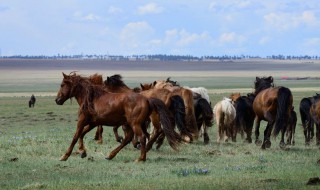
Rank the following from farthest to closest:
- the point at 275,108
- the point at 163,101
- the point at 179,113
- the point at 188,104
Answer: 1. the point at 188,104
2. the point at 275,108
3. the point at 179,113
4. the point at 163,101

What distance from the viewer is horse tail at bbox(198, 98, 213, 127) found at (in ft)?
61.9

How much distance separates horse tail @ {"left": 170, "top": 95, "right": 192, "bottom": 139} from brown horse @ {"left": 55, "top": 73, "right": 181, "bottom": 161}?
109 cm

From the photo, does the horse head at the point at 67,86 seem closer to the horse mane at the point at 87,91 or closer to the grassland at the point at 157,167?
the horse mane at the point at 87,91

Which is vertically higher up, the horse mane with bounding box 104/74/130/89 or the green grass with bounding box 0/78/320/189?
the horse mane with bounding box 104/74/130/89

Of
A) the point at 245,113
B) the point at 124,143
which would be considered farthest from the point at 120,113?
the point at 245,113

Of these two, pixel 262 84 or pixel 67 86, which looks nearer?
pixel 67 86

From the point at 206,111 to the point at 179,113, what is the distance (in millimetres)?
3433

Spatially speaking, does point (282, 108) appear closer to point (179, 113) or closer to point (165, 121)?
point (179, 113)

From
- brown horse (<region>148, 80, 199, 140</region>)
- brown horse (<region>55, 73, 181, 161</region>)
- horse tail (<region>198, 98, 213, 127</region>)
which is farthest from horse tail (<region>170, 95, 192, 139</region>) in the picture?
horse tail (<region>198, 98, 213, 127</region>)

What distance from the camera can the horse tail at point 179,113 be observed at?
15484mm

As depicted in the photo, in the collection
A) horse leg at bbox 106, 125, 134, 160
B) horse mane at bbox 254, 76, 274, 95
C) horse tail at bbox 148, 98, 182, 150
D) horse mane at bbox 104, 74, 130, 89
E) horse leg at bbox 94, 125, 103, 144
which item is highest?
horse mane at bbox 104, 74, 130, 89

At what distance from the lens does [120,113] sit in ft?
46.3

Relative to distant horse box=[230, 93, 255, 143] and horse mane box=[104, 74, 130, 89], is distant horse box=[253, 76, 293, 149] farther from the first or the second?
horse mane box=[104, 74, 130, 89]

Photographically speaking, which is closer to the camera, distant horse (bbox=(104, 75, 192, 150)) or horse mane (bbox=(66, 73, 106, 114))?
horse mane (bbox=(66, 73, 106, 114))
